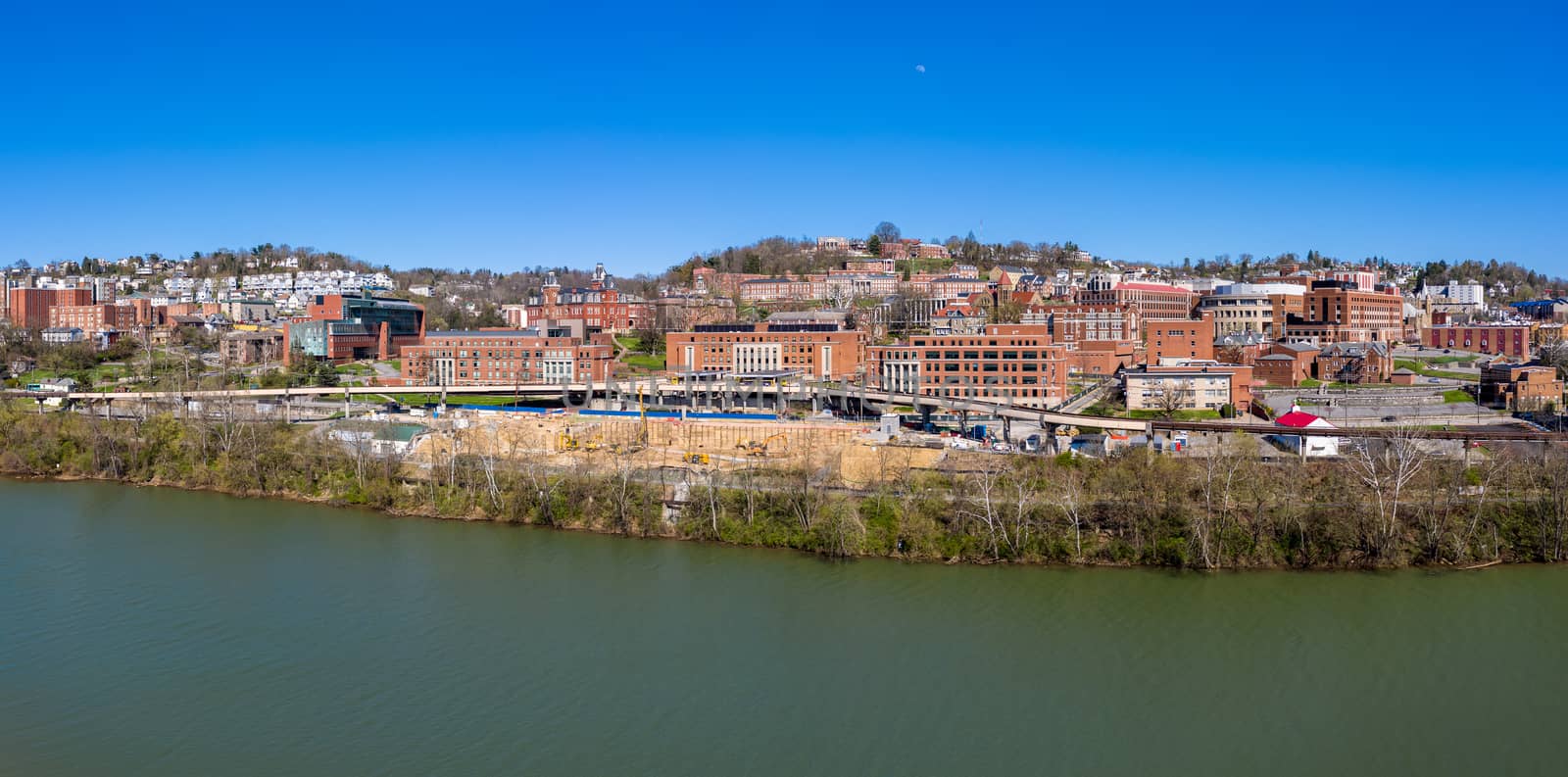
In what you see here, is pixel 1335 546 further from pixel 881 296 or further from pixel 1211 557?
pixel 881 296

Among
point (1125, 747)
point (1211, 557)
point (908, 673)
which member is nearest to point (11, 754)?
point (908, 673)

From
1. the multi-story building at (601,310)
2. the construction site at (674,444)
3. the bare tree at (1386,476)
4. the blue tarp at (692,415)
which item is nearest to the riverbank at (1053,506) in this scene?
the bare tree at (1386,476)

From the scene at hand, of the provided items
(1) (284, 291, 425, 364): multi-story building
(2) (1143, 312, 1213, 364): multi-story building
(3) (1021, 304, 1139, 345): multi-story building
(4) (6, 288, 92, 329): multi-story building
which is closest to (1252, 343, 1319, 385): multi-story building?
(2) (1143, 312, 1213, 364): multi-story building

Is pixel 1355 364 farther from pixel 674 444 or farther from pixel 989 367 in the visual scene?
pixel 674 444

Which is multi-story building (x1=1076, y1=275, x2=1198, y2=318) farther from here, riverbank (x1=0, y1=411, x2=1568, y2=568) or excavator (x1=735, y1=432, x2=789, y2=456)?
riverbank (x1=0, y1=411, x2=1568, y2=568)

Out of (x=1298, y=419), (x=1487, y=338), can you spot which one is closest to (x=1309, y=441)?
(x=1298, y=419)

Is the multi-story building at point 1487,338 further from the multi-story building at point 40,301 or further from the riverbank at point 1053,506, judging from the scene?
the multi-story building at point 40,301
